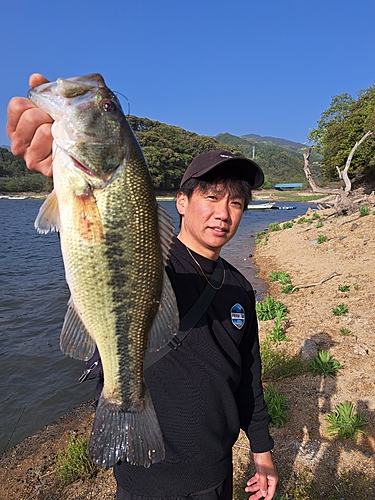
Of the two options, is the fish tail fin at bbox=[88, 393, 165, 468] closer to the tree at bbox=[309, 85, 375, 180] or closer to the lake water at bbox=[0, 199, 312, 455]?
the lake water at bbox=[0, 199, 312, 455]

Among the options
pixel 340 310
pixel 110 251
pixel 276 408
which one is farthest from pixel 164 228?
pixel 340 310

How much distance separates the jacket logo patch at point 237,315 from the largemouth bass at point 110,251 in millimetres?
638

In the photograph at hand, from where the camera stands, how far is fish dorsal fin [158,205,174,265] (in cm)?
176

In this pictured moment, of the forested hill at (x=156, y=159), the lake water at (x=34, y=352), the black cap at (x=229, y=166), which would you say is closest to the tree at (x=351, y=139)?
the forested hill at (x=156, y=159)

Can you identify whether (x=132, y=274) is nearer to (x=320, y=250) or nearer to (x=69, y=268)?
(x=69, y=268)

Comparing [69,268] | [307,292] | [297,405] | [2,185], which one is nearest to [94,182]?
[69,268]

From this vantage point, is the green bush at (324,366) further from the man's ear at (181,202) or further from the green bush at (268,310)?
the man's ear at (181,202)

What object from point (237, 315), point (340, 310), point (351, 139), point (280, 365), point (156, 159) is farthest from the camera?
point (156, 159)

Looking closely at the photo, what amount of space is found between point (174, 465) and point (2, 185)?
83.0 m

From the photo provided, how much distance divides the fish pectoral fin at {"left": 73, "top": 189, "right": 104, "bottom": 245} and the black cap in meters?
0.95

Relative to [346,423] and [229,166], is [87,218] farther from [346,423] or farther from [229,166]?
[346,423]

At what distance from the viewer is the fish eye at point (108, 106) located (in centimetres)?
167

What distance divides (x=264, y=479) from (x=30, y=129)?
9.10 ft

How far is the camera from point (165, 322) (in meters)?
1.82
